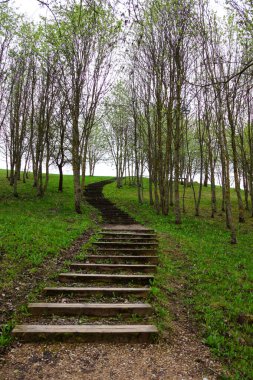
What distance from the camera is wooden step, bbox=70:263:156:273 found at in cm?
809

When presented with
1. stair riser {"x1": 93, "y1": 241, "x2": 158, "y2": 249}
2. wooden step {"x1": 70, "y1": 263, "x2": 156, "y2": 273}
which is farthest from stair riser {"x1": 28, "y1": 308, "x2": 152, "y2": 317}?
stair riser {"x1": 93, "y1": 241, "x2": 158, "y2": 249}

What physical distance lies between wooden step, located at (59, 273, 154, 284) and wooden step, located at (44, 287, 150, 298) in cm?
71

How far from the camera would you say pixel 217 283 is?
764 cm

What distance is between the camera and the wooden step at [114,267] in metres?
8.09

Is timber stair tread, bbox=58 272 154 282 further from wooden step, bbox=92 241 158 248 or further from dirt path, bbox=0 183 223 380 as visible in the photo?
wooden step, bbox=92 241 158 248

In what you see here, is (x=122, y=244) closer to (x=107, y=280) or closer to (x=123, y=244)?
(x=123, y=244)

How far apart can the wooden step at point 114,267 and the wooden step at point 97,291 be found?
4.99 ft

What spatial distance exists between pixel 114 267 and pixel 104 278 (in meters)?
0.91

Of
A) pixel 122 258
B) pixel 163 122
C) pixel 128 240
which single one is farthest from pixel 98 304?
pixel 163 122

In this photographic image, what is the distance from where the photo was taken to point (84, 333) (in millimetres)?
4793

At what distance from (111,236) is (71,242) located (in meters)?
1.98

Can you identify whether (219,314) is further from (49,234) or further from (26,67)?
(26,67)

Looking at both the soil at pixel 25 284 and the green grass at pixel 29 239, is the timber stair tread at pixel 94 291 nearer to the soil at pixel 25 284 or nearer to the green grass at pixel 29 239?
the soil at pixel 25 284

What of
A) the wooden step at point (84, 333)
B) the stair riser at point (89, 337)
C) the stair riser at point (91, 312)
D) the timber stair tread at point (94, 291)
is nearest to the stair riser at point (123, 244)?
the timber stair tread at point (94, 291)
